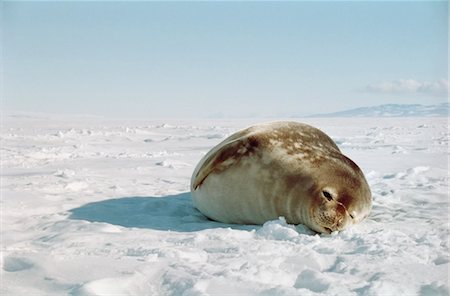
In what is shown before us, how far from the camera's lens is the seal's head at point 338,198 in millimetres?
2771

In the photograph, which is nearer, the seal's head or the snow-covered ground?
the snow-covered ground

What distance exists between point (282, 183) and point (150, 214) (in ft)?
3.36

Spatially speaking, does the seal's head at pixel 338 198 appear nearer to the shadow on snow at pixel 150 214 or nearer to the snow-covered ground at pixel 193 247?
the snow-covered ground at pixel 193 247

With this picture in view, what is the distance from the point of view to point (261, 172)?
3.16m

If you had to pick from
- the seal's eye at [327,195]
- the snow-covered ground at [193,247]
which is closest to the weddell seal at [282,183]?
the seal's eye at [327,195]

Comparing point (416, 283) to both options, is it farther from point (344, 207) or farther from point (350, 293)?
point (344, 207)

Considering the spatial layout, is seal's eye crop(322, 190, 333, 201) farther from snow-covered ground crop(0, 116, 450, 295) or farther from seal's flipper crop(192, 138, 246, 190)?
seal's flipper crop(192, 138, 246, 190)

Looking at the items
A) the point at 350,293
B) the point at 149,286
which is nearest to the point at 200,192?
the point at 149,286

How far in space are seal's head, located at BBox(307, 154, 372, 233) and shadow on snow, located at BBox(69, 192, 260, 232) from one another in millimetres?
453

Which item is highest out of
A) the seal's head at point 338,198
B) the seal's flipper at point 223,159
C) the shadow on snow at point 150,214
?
the seal's flipper at point 223,159

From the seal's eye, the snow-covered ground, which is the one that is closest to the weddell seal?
the seal's eye

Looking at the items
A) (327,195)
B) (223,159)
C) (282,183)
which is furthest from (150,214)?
(327,195)

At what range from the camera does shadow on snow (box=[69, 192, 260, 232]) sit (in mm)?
3178

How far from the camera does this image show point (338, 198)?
2902mm
